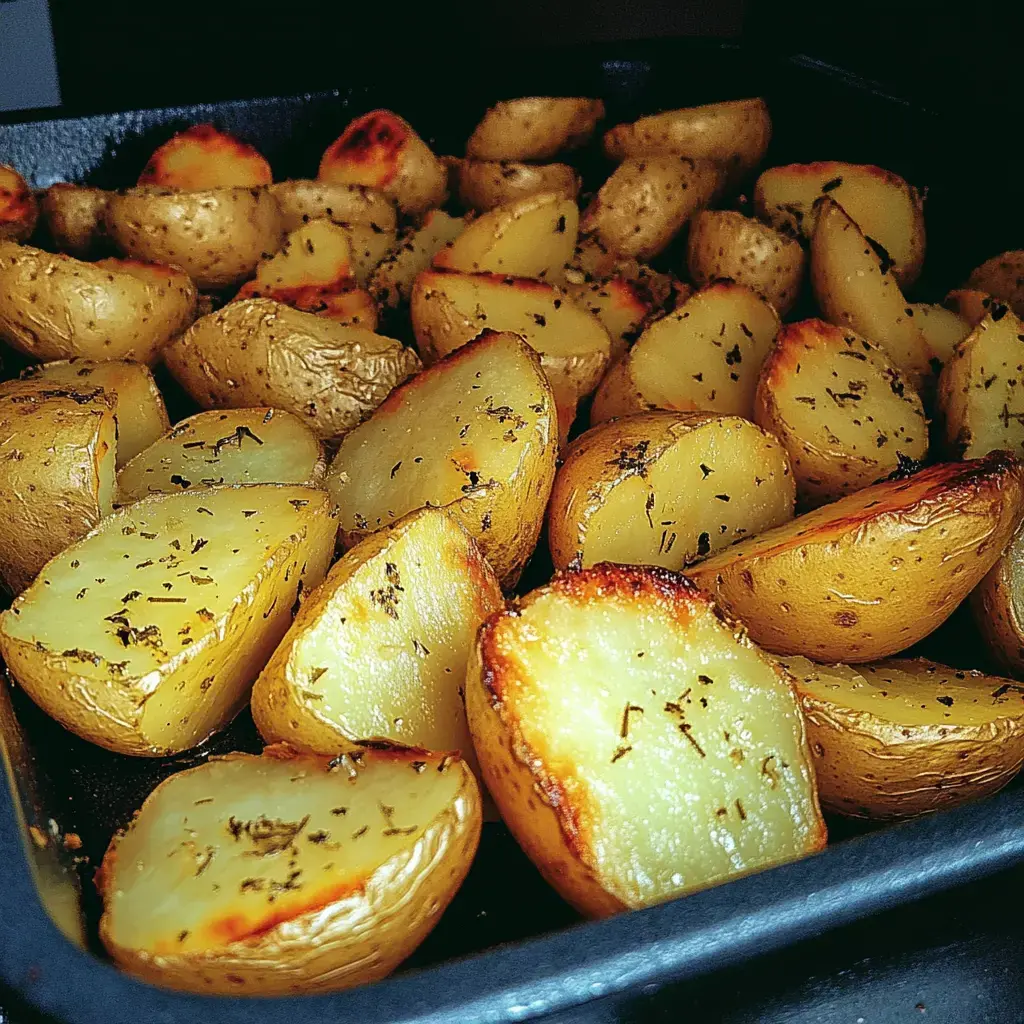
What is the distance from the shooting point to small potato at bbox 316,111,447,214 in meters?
1.61

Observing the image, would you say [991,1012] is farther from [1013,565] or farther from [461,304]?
[461,304]

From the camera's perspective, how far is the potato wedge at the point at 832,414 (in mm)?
1061

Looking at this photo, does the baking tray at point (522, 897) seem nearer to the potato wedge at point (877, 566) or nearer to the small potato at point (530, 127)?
the potato wedge at point (877, 566)

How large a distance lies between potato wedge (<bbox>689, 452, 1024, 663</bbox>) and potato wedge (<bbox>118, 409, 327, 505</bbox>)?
1.30 feet

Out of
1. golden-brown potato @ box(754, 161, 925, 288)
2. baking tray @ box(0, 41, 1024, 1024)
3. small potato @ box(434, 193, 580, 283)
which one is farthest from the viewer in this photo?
golden-brown potato @ box(754, 161, 925, 288)

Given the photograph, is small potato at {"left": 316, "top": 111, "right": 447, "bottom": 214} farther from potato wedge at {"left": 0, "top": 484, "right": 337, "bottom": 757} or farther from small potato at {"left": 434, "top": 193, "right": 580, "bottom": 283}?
potato wedge at {"left": 0, "top": 484, "right": 337, "bottom": 757}

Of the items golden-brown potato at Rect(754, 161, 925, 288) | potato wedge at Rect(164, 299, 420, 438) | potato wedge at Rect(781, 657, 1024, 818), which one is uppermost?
golden-brown potato at Rect(754, 161, 925, 288)

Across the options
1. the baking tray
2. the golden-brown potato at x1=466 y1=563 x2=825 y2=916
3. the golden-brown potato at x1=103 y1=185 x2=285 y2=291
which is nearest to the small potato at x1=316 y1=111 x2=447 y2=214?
the golden-brown potato at x1=103 y1=185 x2=285 y2=291

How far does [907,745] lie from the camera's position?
77 cm

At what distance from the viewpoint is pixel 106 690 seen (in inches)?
29.9

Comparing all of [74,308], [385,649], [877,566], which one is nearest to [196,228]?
[74,308]

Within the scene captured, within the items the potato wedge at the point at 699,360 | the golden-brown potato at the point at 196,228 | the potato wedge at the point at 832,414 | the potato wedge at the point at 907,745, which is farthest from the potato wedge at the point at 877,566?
the golden-brown potato at the point at 196,228

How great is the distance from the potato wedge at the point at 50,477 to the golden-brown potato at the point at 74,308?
0.82 feet

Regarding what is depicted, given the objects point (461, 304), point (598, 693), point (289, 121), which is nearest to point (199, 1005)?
point (598, 693)
